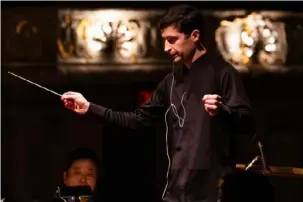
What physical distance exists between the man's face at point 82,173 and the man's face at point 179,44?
3.33 ft

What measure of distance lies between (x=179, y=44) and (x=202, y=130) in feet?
1.25

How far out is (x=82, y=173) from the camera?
3318 millimetres

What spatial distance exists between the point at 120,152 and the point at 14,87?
869mm

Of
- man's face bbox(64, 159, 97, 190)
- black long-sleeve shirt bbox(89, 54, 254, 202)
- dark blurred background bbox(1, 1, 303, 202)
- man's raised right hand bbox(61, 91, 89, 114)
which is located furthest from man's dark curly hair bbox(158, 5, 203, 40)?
dark blurred background bbox(1, 1, 303, 202)

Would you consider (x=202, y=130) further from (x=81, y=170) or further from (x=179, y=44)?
(x=81, y=170)

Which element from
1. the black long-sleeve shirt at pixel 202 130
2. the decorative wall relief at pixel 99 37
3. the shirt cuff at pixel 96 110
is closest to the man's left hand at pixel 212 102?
the black long-sleeve shirt at pixel 202 130

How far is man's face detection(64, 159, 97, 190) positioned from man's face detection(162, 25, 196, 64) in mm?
1014

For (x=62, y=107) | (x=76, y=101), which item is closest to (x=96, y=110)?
(x=76, y=101)

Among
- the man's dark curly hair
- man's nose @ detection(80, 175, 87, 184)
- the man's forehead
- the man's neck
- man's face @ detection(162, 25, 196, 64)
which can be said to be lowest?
man's nose @ detection(80, 175, 87, 184)

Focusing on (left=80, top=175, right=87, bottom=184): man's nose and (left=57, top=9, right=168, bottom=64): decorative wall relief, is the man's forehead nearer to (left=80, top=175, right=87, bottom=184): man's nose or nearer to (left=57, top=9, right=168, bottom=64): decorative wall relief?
(left=80, top=175, right=87, bottom=184): man's nose

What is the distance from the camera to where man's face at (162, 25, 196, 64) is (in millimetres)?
2588

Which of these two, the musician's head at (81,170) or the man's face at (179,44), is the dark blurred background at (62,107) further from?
the man's face at (179,44)

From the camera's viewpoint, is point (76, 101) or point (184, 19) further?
point (76, 101)

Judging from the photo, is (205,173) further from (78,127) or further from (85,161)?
(78,127)
